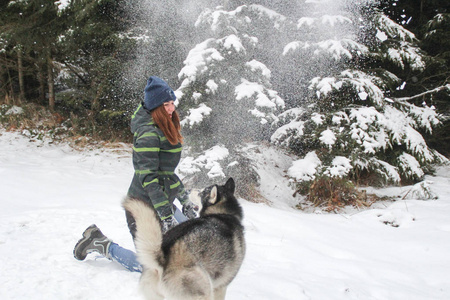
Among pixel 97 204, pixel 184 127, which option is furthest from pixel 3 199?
pixel 184 127

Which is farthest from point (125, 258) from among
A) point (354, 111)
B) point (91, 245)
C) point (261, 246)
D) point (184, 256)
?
point (354, 111)

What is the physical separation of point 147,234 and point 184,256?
0.32 metres

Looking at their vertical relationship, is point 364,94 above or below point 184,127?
above

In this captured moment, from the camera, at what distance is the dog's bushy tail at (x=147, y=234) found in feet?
6.43

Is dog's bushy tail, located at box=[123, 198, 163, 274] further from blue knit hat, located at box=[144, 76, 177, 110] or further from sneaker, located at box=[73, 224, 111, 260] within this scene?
sneaker, located at box=[73, 224, 111, 260]

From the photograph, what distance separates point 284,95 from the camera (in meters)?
7.59

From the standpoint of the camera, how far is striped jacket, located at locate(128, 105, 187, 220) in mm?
2352

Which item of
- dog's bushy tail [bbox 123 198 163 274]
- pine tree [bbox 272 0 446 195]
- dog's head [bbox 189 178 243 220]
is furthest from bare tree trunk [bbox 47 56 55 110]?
dog's bushy tail [bbox 123 198 163 274]

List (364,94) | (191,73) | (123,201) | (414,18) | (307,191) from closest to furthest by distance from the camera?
(123,201), (191,73), (364,94), (307,191), (414,18)

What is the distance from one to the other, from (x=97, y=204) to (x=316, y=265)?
3.54 meters

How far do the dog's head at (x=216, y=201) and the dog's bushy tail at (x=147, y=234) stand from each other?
0.89 m

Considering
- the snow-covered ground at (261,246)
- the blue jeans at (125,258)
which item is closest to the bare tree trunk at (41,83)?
the snow-covered ground at (261,246)

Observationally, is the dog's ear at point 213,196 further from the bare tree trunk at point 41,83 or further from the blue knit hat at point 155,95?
the bare tree trunk at point 41,83

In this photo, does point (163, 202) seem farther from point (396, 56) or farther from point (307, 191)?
point (396, 56)
